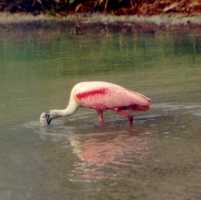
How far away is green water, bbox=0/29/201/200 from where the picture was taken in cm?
779

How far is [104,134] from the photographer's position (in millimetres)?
9758

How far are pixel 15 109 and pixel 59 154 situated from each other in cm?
217

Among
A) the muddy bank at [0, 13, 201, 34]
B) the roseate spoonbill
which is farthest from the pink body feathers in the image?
the muddy bank at [0, 13, 201, 34]

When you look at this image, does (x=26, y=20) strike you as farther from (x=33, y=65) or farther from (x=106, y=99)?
(x=106, y=99)

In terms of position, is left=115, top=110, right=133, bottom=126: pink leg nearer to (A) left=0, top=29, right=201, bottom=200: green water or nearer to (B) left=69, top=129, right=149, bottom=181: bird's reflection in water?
(A) left=0, top=29, right=201, bottom=200: green water

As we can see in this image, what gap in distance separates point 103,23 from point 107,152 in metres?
13.0

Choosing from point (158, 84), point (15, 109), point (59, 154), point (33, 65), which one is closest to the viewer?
point (59, 154)

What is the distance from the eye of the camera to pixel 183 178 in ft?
25.7

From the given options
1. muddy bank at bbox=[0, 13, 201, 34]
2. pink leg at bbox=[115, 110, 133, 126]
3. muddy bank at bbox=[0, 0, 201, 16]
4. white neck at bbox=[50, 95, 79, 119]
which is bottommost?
muddy bank at bbox=[0, 13, 201, 34]

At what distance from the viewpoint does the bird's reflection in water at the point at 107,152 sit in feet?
27.2

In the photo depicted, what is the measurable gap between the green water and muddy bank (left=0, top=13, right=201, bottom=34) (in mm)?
3569

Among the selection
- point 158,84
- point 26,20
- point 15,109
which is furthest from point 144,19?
point 15,109

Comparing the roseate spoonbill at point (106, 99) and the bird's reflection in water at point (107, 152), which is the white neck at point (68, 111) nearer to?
the roseate spoonbill at point (106, 99)

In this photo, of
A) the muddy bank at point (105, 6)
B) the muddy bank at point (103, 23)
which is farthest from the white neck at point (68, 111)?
the muddy bank at point (105, 6)
